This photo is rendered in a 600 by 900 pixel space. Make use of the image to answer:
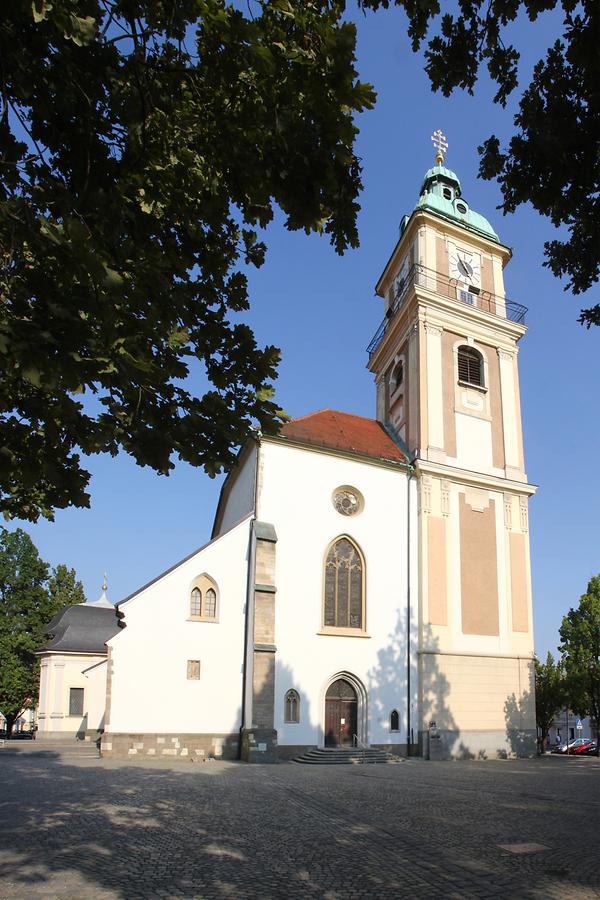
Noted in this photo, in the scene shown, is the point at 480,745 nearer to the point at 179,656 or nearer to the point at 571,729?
the point at 179,656

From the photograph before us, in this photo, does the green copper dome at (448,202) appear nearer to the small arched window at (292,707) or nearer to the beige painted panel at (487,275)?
the beige painted panel at (487,275)

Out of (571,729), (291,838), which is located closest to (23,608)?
(291,838)

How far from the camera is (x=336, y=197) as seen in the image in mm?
4508

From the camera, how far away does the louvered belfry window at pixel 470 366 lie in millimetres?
28688

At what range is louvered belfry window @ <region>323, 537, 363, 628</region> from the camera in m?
23.1

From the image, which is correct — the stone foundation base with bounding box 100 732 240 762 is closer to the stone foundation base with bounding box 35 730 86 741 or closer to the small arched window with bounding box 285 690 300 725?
the small arched window with bounding box 285 690 300 725

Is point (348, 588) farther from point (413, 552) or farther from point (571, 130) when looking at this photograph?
point (571, 130)

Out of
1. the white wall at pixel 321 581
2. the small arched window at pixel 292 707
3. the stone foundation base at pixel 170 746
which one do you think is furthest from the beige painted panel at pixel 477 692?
the stone foundation base at pixel 170 746

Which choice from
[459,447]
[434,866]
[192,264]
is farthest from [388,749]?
[192,264]

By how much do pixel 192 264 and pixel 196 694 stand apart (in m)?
17.3

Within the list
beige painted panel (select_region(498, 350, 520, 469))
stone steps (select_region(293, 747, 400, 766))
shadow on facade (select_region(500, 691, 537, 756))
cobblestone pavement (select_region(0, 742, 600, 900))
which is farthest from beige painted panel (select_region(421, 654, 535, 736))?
cobblestone pavement (select_region(0, 742, 600, 900))

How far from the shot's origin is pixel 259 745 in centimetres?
1997

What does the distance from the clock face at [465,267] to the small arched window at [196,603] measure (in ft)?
59.2

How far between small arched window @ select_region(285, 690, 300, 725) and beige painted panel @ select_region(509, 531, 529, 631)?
30.5ft
